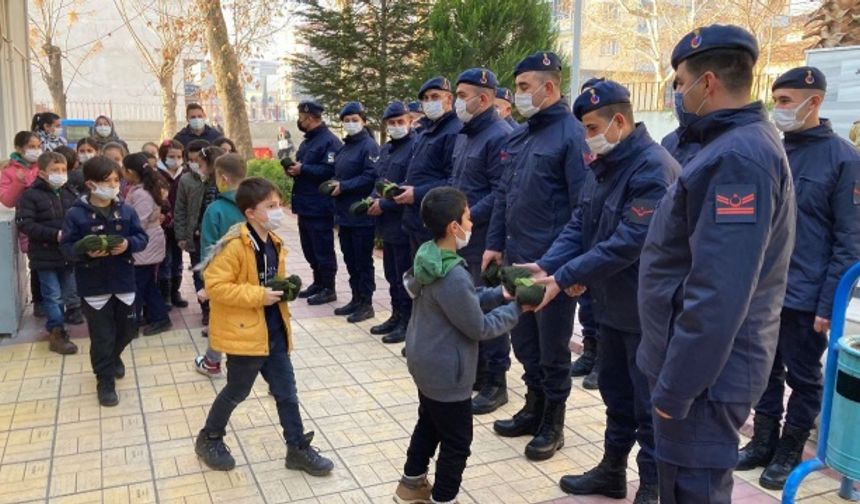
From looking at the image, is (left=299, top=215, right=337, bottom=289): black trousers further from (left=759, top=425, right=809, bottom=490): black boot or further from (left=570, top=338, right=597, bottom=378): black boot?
(left=759, top=425, right=809, bottom=490): black boot

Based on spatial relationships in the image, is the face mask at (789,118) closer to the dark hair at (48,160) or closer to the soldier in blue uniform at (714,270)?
the soldier in blue uniform at (714,270)

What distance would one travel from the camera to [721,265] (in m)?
2.12

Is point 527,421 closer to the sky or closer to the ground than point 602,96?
closer to the ground

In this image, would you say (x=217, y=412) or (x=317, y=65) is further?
(x=317, y=65)

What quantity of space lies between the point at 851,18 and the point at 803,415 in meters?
4.73

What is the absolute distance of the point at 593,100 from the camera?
3.48 meters

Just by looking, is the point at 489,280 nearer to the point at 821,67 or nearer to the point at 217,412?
the point at 217,412

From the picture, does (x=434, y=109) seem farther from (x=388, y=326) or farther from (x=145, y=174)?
(x=145, y=174)

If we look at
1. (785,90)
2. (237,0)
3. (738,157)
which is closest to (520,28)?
(785,90)

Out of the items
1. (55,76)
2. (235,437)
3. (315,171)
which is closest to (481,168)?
(235,437)

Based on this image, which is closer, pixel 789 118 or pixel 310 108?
pixel 789 118

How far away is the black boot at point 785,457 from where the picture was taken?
3857 millimetres

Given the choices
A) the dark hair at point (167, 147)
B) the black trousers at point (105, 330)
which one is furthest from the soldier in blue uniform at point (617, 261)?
the dark hair at point (167, 147)

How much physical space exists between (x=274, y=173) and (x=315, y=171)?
26.2ft
